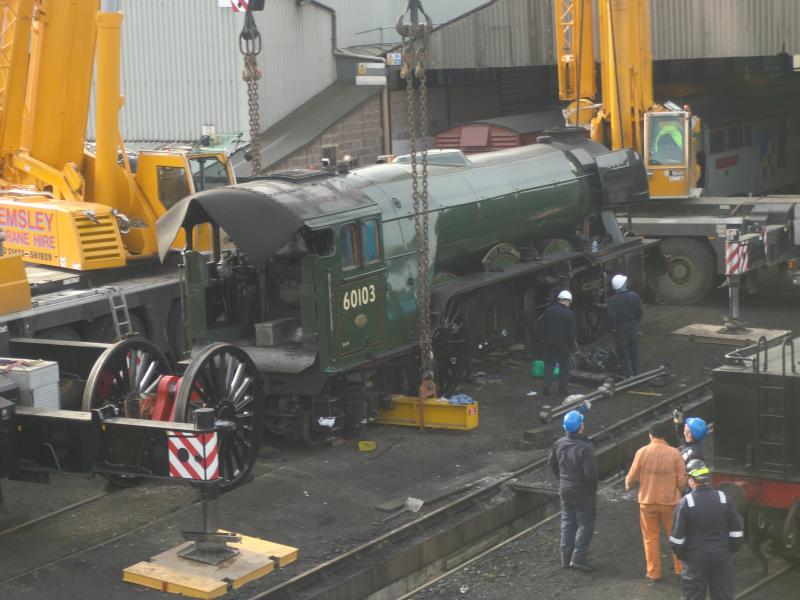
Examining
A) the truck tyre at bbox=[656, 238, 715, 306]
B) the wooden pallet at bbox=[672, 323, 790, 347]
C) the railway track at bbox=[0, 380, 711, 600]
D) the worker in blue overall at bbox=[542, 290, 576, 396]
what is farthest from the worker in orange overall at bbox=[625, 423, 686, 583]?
the truck tyre at bbox=[656, 238, 715, 306]

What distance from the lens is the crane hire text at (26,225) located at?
55.5 feet

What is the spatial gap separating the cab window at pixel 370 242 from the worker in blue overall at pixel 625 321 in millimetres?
3453

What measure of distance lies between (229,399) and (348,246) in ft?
10.2

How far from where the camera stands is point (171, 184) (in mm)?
18375

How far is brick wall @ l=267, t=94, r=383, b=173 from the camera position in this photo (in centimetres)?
2811

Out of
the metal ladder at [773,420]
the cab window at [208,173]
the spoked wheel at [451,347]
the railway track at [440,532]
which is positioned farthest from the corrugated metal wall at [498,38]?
the metal ladder at [773,420]

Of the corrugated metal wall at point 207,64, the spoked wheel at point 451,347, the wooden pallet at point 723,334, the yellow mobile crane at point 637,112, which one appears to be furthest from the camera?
the corrugated metal wall at point 207,64

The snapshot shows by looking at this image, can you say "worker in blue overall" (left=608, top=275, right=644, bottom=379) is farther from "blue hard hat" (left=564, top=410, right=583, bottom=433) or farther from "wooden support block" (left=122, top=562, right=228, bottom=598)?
"wooden support block" (left=122, top=562, right=228, bottom=598)

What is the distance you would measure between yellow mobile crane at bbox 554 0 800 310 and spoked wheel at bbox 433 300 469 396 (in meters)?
5.91

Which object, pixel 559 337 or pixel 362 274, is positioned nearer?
pixel 362 274

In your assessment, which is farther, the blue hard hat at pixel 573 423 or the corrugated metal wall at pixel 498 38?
the corrugated metal wall at pixel 498 38

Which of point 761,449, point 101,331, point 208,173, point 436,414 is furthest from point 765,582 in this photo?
point 208,173

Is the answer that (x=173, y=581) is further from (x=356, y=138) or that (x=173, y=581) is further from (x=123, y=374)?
(x=356, y=138)

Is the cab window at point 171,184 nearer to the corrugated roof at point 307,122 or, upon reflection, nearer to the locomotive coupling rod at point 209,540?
the corrugated roof at point 307,122
